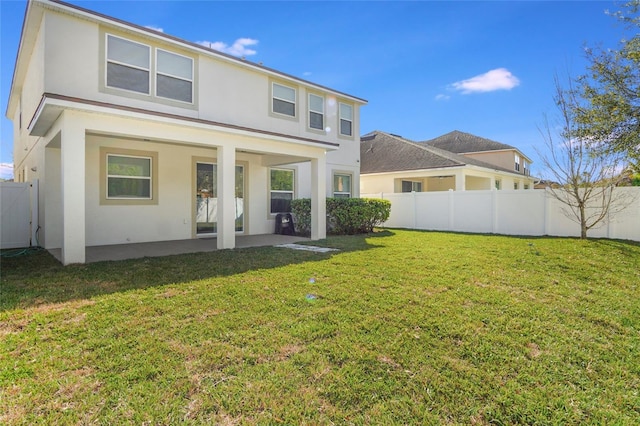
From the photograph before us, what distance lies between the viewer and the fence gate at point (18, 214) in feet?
32.5

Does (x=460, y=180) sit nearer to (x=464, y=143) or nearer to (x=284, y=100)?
(x=284, y=100)


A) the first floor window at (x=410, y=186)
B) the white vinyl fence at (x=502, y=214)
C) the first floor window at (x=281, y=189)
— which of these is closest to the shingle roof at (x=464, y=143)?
the first floor window at (x=410, y=186)

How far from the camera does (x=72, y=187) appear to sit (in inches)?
271


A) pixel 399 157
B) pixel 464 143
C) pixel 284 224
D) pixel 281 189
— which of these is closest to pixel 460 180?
pixel 399 157

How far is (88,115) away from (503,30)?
12.0m

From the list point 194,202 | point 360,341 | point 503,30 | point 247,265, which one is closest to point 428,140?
point 503,30

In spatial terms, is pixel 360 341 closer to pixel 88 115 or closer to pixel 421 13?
pixel 88 115

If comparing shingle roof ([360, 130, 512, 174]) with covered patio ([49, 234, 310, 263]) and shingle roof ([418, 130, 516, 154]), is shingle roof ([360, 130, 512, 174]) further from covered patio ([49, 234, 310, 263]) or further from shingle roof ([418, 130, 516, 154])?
covered patio ([49, 234, 310, 263])

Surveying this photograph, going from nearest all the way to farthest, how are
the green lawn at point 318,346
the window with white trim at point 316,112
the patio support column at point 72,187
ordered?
the green lawn at point 318,346, the patio support column at point 72,187, the window with white trim at point 316,112

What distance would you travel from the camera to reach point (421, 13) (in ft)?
34.1

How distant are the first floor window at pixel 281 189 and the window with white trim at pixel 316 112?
2133 mm

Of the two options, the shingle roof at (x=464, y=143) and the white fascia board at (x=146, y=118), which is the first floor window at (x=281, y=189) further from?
the shingle roof at (x=464, y=143)

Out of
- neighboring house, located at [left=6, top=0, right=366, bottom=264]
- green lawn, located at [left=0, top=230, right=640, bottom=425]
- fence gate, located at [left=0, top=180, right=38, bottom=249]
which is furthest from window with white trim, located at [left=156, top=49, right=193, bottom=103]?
green lawn, located at [left=0, top=230, right=640, bottom=425]

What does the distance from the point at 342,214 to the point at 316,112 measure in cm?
439
